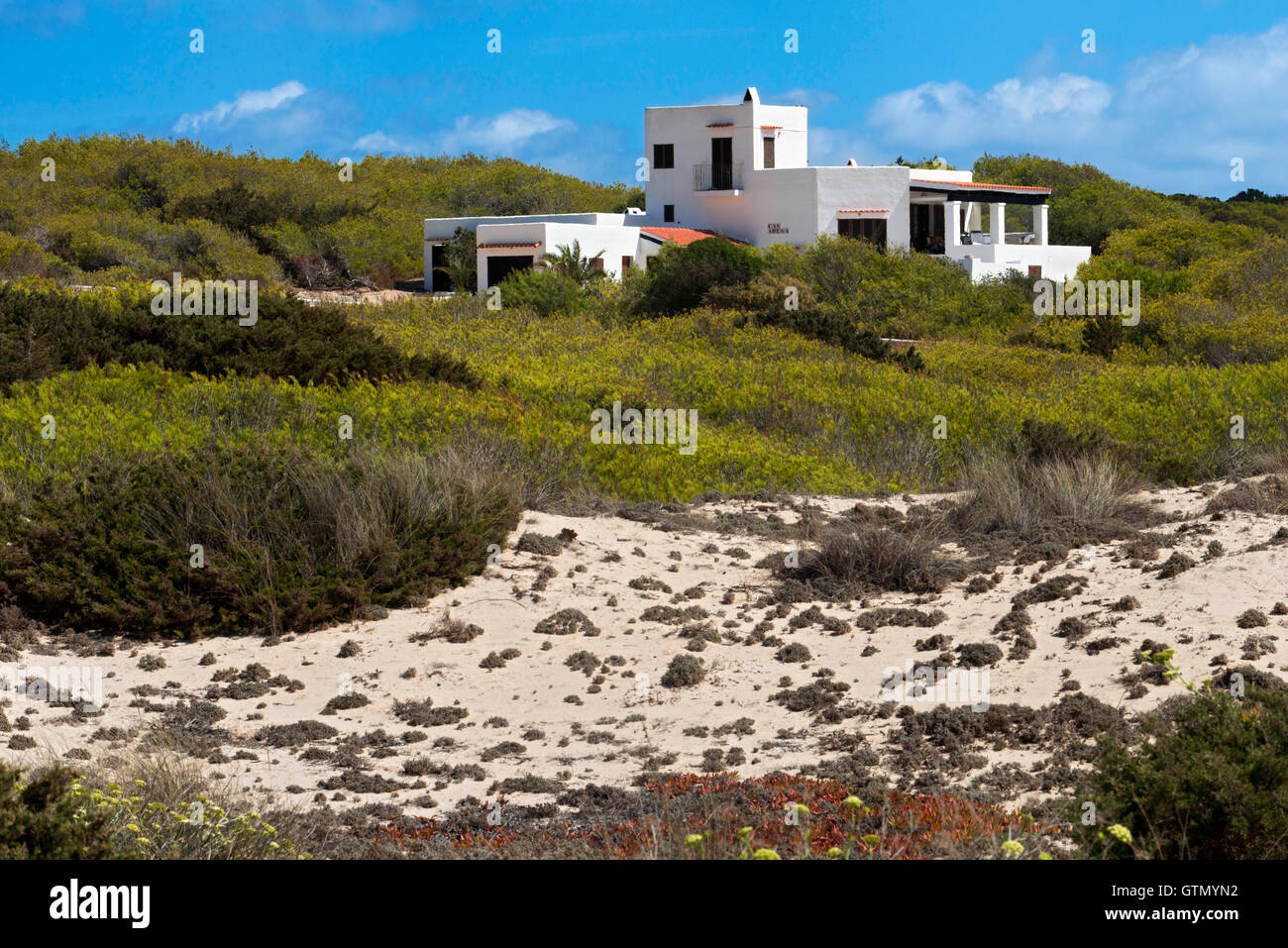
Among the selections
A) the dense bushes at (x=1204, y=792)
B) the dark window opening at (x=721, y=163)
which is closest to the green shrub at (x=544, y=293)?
the dark window opening at (x=721, y=163)

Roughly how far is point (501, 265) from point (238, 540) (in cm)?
2821

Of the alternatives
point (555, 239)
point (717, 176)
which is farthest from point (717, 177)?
point (555, 239)

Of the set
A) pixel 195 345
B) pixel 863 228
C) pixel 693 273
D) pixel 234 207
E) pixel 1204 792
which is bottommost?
pixel 1204 792

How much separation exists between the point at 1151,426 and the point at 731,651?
7.80 meters

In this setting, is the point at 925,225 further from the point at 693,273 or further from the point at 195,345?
the point at 195,345

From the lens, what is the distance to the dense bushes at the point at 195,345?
610 inches

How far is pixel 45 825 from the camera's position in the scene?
4125 millimetres

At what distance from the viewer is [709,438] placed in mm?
15344

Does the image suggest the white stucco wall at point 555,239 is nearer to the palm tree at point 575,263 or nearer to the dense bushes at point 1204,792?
the palm tree at point 575,263

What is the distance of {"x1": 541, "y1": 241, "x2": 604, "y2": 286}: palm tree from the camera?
34.1 meters

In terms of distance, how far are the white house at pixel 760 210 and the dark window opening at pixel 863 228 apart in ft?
0.11

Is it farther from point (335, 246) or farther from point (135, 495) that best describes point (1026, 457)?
point (335, 246)
